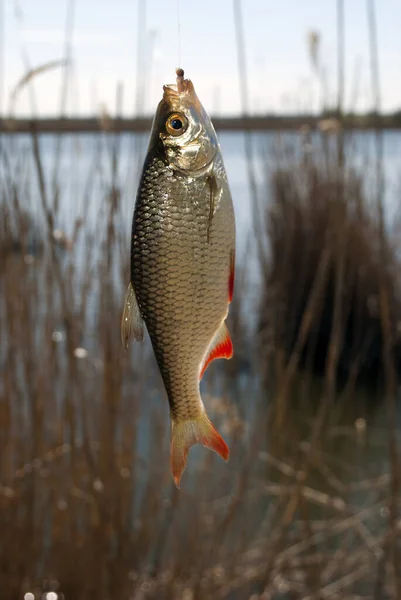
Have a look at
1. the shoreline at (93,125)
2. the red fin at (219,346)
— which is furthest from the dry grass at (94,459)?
the red fin at (219,346)

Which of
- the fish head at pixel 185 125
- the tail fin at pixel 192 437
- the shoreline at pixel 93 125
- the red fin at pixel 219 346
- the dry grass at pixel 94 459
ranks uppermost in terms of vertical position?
the shoreline at pixel 93 125

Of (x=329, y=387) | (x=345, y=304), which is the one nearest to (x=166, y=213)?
(x=329, y=387)

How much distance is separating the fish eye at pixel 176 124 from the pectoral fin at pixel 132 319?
0.35 feet

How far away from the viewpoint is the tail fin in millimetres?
476

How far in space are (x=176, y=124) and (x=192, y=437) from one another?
0.67 feet

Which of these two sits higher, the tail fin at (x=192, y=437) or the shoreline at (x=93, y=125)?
the shoreline at (x=93, y=125)

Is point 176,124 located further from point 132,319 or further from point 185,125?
point 132,319

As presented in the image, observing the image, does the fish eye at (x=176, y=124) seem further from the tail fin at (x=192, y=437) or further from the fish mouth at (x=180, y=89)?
the tail fin at (x=192, y=437)

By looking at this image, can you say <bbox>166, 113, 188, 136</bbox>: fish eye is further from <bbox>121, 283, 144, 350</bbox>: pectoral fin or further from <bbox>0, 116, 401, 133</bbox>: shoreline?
<bbox>0, 116, 401, 133</bbox>: shoreline

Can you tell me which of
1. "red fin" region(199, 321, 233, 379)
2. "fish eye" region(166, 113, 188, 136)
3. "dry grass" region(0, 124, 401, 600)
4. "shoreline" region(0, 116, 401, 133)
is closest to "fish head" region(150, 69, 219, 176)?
"fish eye" region(166, 113, 188, 136)

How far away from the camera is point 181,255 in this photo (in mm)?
462

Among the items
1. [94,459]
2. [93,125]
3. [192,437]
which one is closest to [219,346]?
[192,437]

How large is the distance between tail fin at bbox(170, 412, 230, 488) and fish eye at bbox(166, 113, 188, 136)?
184 millimetres

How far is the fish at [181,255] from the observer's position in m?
0.46
